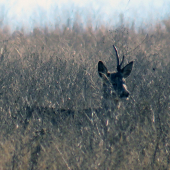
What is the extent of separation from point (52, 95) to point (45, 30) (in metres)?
4.84

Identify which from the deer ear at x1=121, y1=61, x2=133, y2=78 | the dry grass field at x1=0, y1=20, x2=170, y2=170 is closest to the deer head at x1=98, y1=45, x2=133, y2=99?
the deer ear at x1=121, y1=61, x2=133, y2=78

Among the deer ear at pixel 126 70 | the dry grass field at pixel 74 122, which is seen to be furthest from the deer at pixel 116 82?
the dry grass field at pixel 74 122

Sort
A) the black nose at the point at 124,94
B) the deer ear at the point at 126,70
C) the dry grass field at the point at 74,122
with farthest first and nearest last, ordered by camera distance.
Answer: the deer ear at the point at 126,70
the black nose at the point at 124,94
the dry grass field at the point at 74,122

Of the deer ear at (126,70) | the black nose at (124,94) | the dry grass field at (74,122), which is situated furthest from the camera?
the deer ear at (126,70)

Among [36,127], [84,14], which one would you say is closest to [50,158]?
[36,127]

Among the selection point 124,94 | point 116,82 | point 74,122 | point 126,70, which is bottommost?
point 74,122

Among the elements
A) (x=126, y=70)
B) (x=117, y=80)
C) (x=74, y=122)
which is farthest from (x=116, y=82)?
(x=74, y=122)

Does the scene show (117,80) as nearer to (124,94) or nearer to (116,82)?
(116,82)

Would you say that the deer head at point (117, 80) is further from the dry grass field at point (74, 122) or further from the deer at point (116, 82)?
the dry grass field at point (74, 122)

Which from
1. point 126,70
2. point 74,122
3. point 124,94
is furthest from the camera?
point 126,70

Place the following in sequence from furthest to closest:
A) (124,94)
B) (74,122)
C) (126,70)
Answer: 1. (126,70)
2. (124,94)
3. (74,122)

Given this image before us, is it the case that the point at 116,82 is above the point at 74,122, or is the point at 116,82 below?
above

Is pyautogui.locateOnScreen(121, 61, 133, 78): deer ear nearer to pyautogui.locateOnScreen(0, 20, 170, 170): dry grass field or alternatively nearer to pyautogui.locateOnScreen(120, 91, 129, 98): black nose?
pyautogui.locateOnScreen(0, 20, 170, 170): dry grass field

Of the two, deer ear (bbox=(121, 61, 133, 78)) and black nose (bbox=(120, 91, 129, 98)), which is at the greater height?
deer ear (bbox=(121, 61, 133, 78))
